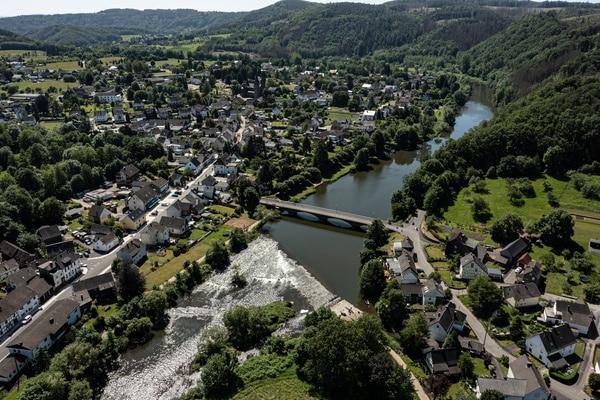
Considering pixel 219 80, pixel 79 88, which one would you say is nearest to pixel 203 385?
pixel 79 88

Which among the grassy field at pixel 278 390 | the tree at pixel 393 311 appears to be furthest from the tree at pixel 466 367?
the grassy field at pixel 278 390

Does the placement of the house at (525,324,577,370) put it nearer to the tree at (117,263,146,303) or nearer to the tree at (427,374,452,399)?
the tree at (427,374,452,399)

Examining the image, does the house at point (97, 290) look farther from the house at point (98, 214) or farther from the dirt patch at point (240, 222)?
the dirt patch at point (240, 222)

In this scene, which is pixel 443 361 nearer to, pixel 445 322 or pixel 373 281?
pixel 445 322

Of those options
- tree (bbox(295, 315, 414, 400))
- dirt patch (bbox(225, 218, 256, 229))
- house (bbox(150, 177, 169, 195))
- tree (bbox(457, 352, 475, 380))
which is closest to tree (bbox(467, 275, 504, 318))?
tree (bbox(457, 352, 475, 380))

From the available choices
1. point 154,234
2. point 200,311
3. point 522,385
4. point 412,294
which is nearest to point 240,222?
point 154,234
